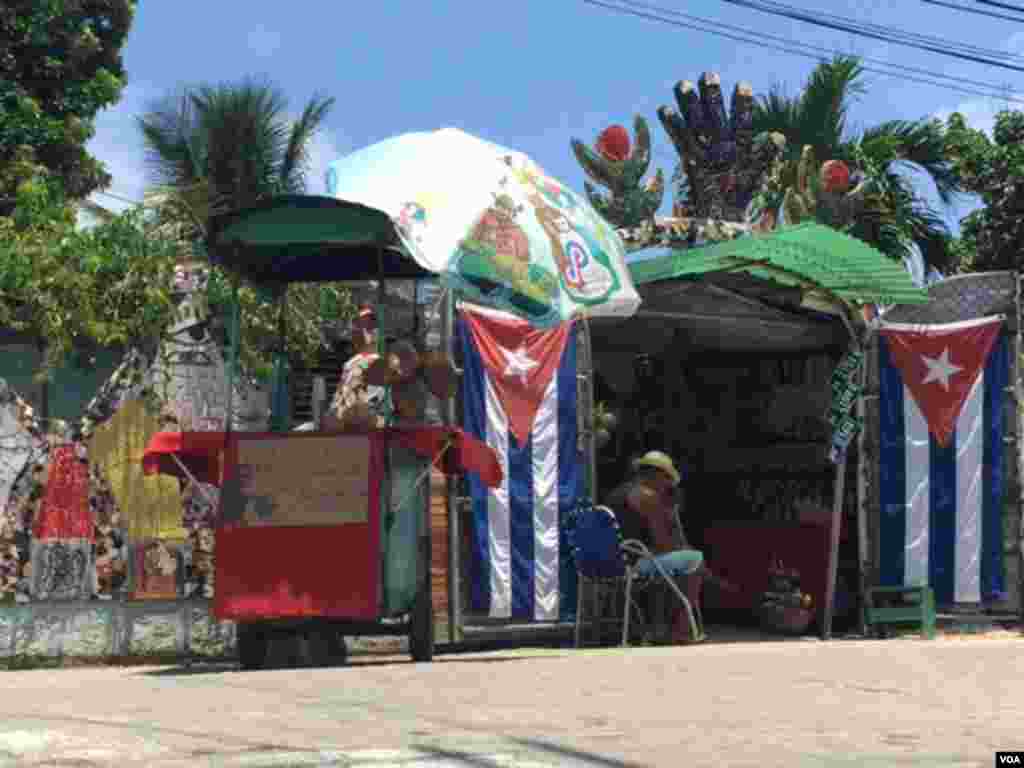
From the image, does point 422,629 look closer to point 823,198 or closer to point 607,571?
point 607,571

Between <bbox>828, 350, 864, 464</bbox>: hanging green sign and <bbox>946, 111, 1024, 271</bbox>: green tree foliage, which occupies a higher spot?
<bbox>946, 111, 1024, 271</bbox>: green tree foliage

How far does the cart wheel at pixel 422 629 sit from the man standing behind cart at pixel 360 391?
1.10 metres

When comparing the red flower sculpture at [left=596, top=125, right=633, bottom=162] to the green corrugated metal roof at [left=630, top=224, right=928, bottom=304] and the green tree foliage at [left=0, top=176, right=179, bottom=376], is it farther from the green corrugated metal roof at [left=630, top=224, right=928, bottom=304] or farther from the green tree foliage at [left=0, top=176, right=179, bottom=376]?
the green tree foliage at [left=0, top=176, right=179, bottom=376]

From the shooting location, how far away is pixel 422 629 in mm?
9281

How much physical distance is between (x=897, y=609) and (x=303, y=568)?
599cm

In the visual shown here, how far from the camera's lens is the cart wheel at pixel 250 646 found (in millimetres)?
9047

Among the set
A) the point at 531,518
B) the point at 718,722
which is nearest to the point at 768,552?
the point at 531,518

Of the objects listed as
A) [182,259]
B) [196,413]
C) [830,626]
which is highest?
[182,259]

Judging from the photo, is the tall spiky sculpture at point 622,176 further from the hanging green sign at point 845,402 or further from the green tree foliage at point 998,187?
the green tree foliage at point 998,187

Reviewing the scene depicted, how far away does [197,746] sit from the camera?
17.8ft

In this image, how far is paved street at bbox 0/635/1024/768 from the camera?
17.7ft

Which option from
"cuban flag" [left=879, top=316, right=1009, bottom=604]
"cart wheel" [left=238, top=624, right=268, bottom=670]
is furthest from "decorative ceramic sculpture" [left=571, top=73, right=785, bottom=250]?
"cart wheel" [left=238, top=624, right=268, bottom=670]

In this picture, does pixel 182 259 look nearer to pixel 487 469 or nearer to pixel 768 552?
pixel 487 469

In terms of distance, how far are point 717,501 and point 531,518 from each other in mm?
3912
